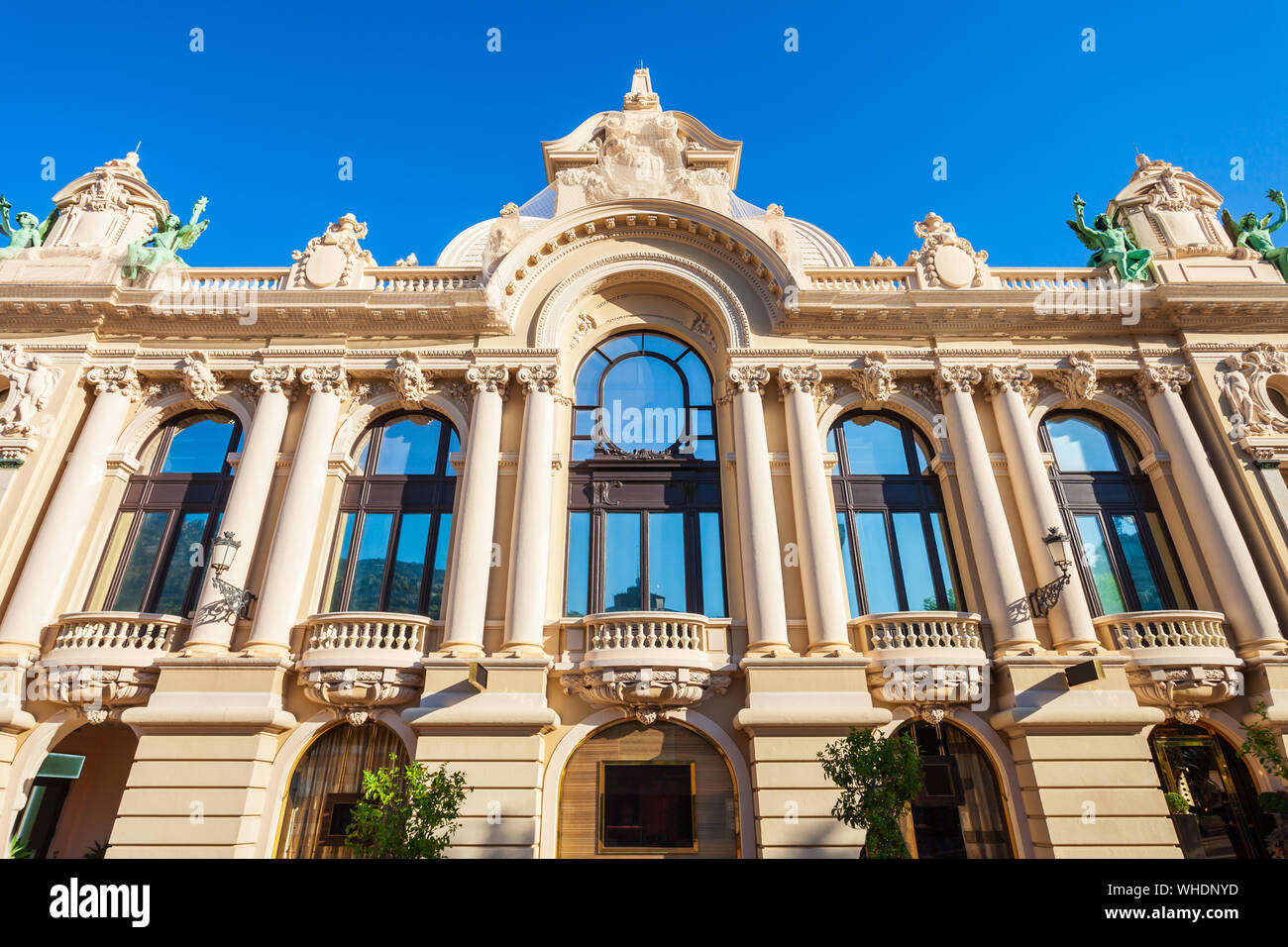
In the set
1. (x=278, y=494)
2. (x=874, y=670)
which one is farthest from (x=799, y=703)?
(x=278, y=494)

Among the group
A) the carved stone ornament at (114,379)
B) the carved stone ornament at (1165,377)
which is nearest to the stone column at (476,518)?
the carved stone ornament at (114,379)

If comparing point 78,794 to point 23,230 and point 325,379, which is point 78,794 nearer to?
point 325,379

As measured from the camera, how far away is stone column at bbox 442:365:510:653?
13508 millimetres

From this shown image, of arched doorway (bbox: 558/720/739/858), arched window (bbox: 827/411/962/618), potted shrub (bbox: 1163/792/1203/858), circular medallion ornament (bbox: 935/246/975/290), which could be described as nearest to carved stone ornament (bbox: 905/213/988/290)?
circular medallion ornament (bbox: 935/246/975/290)

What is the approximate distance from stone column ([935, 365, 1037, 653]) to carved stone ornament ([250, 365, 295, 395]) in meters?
15.9

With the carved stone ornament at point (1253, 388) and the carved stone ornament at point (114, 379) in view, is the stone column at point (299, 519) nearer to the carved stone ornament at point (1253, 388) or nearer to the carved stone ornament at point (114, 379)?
the carved stone ornament at point (114, 379)

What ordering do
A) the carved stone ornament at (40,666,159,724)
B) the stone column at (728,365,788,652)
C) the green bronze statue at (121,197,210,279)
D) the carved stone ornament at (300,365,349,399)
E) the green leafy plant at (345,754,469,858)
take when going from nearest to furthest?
1. the green leafy plant at (345,754,469,858)
2. the carved stone ornament at (40,666,159,724)
3. the stone column at (728,365,788,652)
4. the carved stone ornament at (300,365,349,399)
5. the green bronze statue at (121,197,210,279)

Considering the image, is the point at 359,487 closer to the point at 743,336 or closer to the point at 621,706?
the point at 621,706

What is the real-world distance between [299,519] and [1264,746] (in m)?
18.9

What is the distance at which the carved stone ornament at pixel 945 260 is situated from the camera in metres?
17.5

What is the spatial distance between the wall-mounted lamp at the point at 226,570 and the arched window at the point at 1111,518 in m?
18.1

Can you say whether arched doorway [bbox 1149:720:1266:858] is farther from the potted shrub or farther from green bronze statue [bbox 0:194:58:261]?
green bronze statue [bbox 0:194:58:261]
